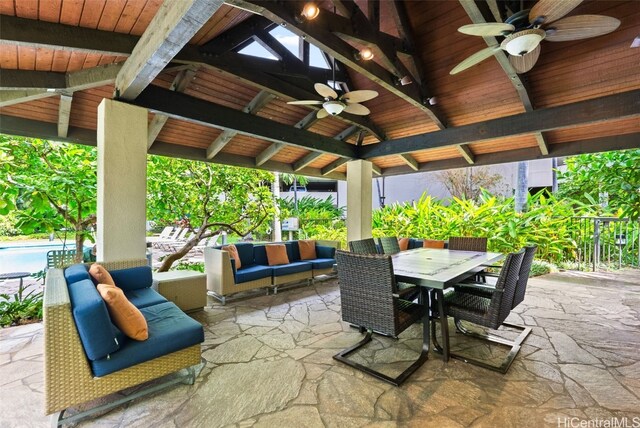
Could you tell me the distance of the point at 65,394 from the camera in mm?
1876

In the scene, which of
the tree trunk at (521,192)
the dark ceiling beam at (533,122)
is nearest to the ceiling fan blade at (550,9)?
the dark ceiling beam at (533,122)

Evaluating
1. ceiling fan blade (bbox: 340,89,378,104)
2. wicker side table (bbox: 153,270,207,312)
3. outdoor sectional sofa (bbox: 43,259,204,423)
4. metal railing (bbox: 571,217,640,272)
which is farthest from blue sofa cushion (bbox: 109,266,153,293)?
metal railing (bbox: 571,217,640,272)

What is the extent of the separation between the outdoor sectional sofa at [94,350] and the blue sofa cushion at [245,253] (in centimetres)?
257

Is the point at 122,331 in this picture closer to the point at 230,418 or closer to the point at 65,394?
the point at 65,394

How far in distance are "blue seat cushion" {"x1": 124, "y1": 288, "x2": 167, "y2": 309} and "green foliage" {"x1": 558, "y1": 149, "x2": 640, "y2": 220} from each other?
25.9ft

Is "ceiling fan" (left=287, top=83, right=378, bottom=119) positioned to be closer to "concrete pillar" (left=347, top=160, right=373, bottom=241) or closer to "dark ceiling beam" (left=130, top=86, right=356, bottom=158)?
"dark ceiling beam" (left=130, top=86, right=356, bottom=158)

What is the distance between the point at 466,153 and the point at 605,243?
14.4ft

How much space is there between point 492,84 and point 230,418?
5.31 meters

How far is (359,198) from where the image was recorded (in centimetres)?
661

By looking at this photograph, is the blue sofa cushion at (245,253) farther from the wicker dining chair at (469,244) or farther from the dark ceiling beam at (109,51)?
the wicker dining chair at (469,244)

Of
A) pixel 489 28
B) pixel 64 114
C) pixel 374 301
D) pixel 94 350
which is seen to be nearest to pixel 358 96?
pixel 489 28

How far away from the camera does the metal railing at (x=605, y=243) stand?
6613mm

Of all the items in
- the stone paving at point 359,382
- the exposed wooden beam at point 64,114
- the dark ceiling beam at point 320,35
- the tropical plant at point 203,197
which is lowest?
the stone paving at point 359,382

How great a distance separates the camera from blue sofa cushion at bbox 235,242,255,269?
16.7 feet
